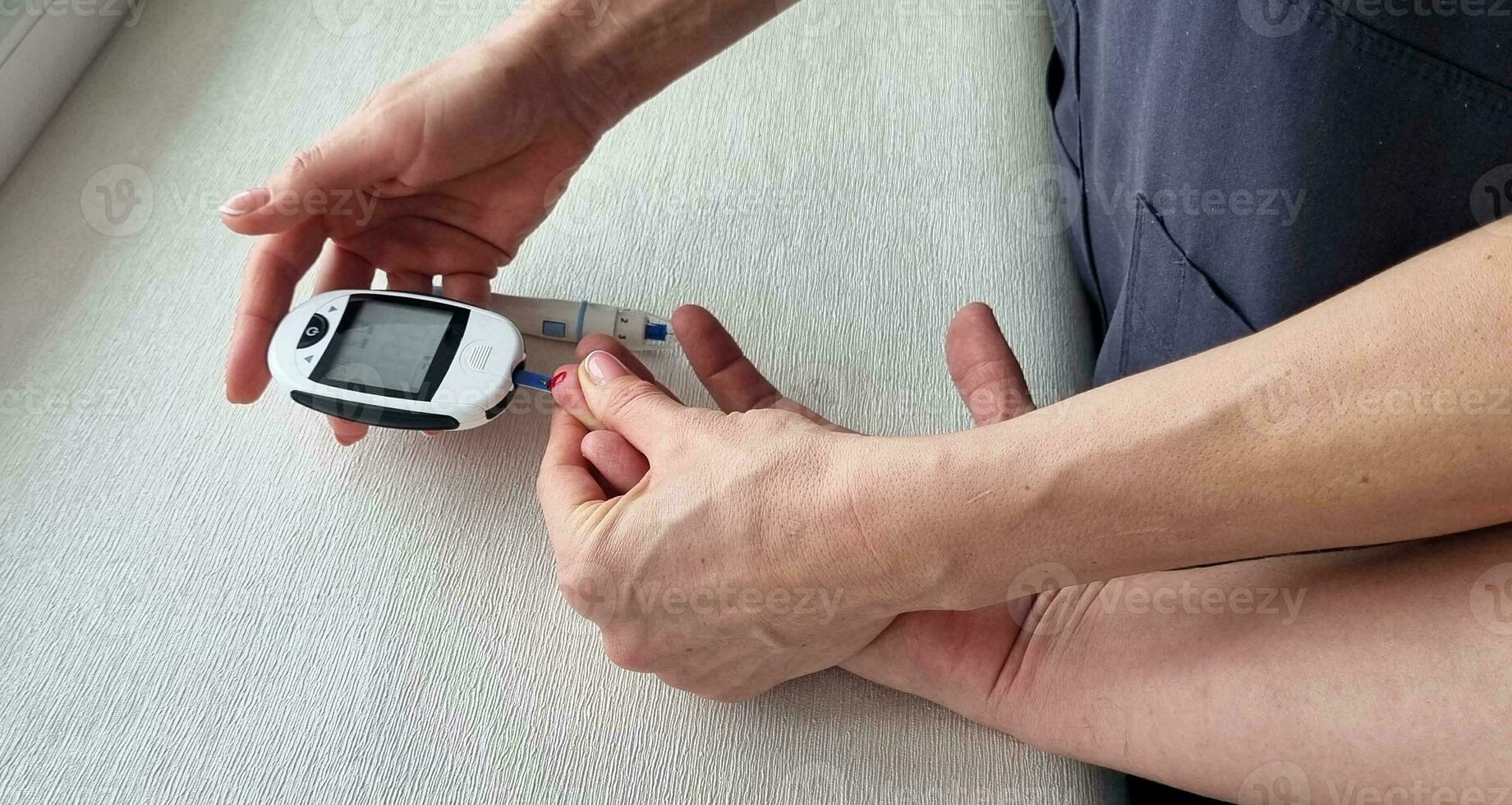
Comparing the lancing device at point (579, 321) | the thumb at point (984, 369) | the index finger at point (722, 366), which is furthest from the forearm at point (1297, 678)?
the lancing device at point (579, 321)

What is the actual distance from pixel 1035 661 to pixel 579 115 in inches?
20.8

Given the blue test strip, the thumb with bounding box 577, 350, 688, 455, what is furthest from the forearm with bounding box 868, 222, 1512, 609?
the blue test strip

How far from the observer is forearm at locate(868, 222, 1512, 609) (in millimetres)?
451

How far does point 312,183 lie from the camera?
0.71 metres

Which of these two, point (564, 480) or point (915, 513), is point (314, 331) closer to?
point (564, 480)

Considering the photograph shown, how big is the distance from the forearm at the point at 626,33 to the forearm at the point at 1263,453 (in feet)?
1.31

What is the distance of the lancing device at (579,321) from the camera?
30.0 inches

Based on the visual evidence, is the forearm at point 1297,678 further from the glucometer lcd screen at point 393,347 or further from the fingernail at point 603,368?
the glucometer lcd screen at point 393,347

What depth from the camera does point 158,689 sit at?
609 millimetres

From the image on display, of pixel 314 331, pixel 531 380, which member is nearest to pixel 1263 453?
pixel 531 380

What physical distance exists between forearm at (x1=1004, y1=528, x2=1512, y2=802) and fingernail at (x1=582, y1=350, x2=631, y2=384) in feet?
1.03

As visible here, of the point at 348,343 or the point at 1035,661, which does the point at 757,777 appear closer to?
the point at 1035,661

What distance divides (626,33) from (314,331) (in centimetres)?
32

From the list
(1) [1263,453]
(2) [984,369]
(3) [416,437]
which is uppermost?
(1) [1263,453]
